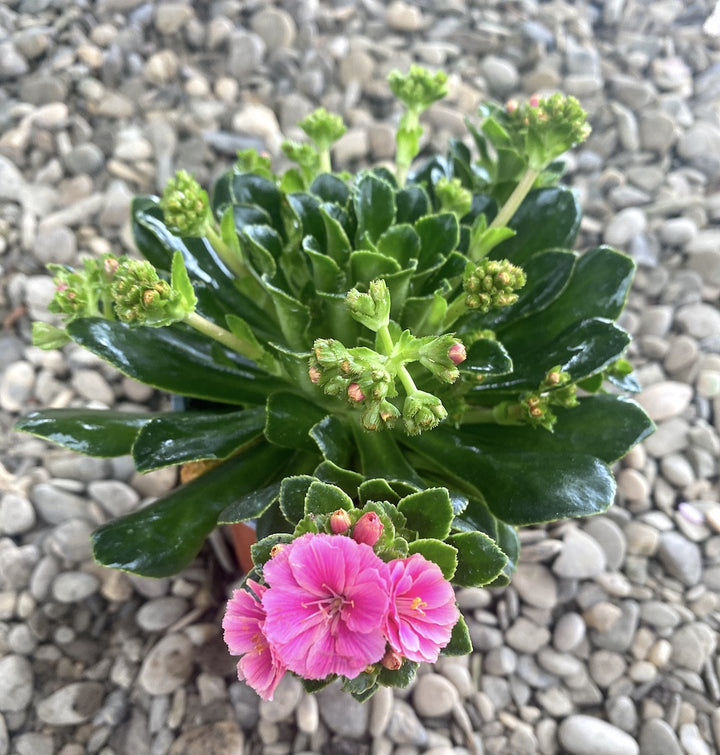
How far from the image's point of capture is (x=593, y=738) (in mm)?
1405

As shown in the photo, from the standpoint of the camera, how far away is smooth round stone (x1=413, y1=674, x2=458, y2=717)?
144 cm

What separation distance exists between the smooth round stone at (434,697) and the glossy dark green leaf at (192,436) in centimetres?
68

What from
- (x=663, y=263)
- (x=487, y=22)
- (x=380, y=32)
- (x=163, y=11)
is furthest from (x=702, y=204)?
(x=163, y=11)

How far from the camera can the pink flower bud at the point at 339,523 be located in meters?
0.79

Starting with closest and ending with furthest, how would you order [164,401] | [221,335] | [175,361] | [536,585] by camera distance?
[221,335] → [175,361] → [536,585] → [164,401]

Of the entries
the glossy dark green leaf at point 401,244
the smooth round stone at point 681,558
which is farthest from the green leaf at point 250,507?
the smooth round stone at point 681,558

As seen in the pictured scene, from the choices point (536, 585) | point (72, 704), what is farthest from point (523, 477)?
point (72, 704)

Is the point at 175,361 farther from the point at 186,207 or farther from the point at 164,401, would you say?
the point at 164,401

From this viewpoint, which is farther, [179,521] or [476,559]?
[179,521]

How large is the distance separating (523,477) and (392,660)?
1.39ft

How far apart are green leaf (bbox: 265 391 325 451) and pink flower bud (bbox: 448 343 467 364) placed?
0.29 meters

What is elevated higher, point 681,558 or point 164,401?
point 681,558

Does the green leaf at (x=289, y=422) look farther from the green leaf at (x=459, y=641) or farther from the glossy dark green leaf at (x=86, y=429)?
the green leaf at (x=459, y=641)

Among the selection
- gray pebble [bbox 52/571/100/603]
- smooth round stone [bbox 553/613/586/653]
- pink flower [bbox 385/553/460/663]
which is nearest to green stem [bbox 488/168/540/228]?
pink flower [bbox 385/553/460/663]
